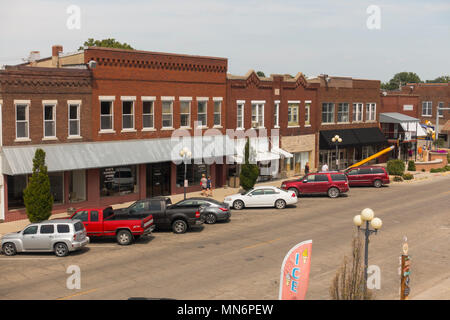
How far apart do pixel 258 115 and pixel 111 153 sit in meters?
15.5

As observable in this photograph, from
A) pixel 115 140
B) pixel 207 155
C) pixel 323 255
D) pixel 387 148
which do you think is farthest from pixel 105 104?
pixel 387 148

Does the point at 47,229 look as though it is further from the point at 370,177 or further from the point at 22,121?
the point at 370,177

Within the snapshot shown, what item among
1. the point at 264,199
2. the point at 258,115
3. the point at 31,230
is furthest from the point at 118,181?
the point at 258,115

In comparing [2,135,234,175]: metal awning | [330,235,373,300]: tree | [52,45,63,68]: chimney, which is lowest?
[330,235,373,300]: tree

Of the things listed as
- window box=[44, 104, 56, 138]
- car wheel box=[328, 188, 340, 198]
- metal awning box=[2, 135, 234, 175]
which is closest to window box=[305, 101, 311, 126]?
metal awning box=[2, 135, 234, 175]

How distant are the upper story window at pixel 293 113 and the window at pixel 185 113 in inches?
479

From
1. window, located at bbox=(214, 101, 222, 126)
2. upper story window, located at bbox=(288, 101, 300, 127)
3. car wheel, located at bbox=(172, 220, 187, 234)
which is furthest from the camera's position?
upper story window, located at bbox=(288, 101, 300, 127)

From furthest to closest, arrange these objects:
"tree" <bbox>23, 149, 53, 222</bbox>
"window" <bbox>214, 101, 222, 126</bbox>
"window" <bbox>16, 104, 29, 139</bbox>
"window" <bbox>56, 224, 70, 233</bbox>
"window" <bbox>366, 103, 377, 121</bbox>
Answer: "window" <bbox>366, 103, 377, 121</bbox> → "window" <bbox>214, 101, 222, 126</bbox> → "window" <bbox>16, 104, 29, 139</bbox> → "tree" <bbox>23, 149, 53, 222</bbox> → "window" <bbox>56, 224, 70, 233</bbox>

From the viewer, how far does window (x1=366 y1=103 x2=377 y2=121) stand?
192 ft

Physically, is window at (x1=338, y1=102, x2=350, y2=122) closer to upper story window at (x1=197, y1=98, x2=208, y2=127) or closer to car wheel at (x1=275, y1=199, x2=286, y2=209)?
upper story window at (x1=197, y1=98, x2=208, y2=127)

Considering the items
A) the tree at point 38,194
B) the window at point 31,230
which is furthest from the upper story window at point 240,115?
the window at point 31,230

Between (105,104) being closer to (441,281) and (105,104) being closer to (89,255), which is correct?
(89,255)

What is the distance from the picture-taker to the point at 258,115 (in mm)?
45219

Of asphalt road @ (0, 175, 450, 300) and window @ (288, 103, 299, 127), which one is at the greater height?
window @ (288, 103, 299, 127)
